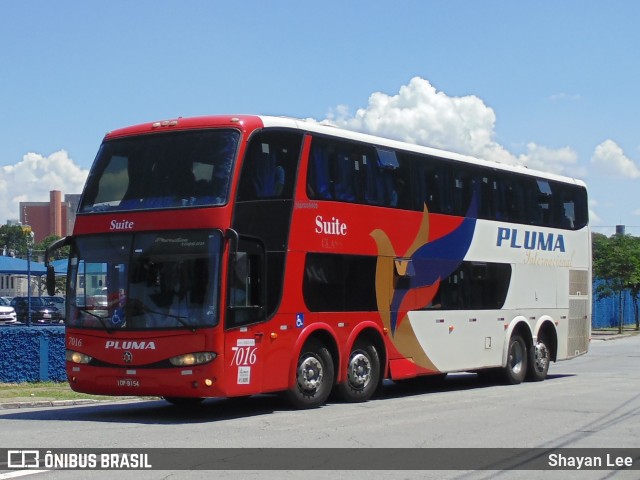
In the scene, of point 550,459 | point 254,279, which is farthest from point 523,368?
point 550,459

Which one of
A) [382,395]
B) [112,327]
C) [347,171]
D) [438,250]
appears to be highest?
[347,171]

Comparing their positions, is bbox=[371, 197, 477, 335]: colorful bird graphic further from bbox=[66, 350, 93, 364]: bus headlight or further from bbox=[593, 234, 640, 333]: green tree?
bbox=[593, 234, 640, 333]: green tree

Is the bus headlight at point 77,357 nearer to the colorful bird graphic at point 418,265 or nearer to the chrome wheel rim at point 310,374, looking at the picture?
the chrome wheel rim at point 310,374

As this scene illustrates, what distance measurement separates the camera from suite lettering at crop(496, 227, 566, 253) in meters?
21.9

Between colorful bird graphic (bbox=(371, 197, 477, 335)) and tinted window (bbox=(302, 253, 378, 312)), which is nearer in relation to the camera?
tinted window (bbox=(302, 253, 378, 312))

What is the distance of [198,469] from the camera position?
1001 centimetres

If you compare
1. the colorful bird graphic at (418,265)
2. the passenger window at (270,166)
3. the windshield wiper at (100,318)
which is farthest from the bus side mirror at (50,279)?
the colorful bird graphic at (418,265)

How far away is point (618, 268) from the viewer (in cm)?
6066

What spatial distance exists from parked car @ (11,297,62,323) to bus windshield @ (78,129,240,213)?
102 feet

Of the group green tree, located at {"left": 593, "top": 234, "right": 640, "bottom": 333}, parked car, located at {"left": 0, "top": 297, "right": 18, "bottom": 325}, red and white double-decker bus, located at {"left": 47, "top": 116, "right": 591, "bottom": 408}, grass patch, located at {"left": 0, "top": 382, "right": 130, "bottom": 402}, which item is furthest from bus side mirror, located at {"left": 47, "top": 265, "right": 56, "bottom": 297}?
green tree, located at {"left": 593, "top": 234, "right": 640, "bottom": 333}

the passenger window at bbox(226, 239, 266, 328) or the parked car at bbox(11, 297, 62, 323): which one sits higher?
the passenger window at bbox(226, 239, 266, 328)

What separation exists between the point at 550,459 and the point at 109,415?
7171 millimetres

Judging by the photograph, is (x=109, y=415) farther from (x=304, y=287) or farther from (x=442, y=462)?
(x=442, y=462)

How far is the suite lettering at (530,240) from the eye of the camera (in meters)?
21.9
